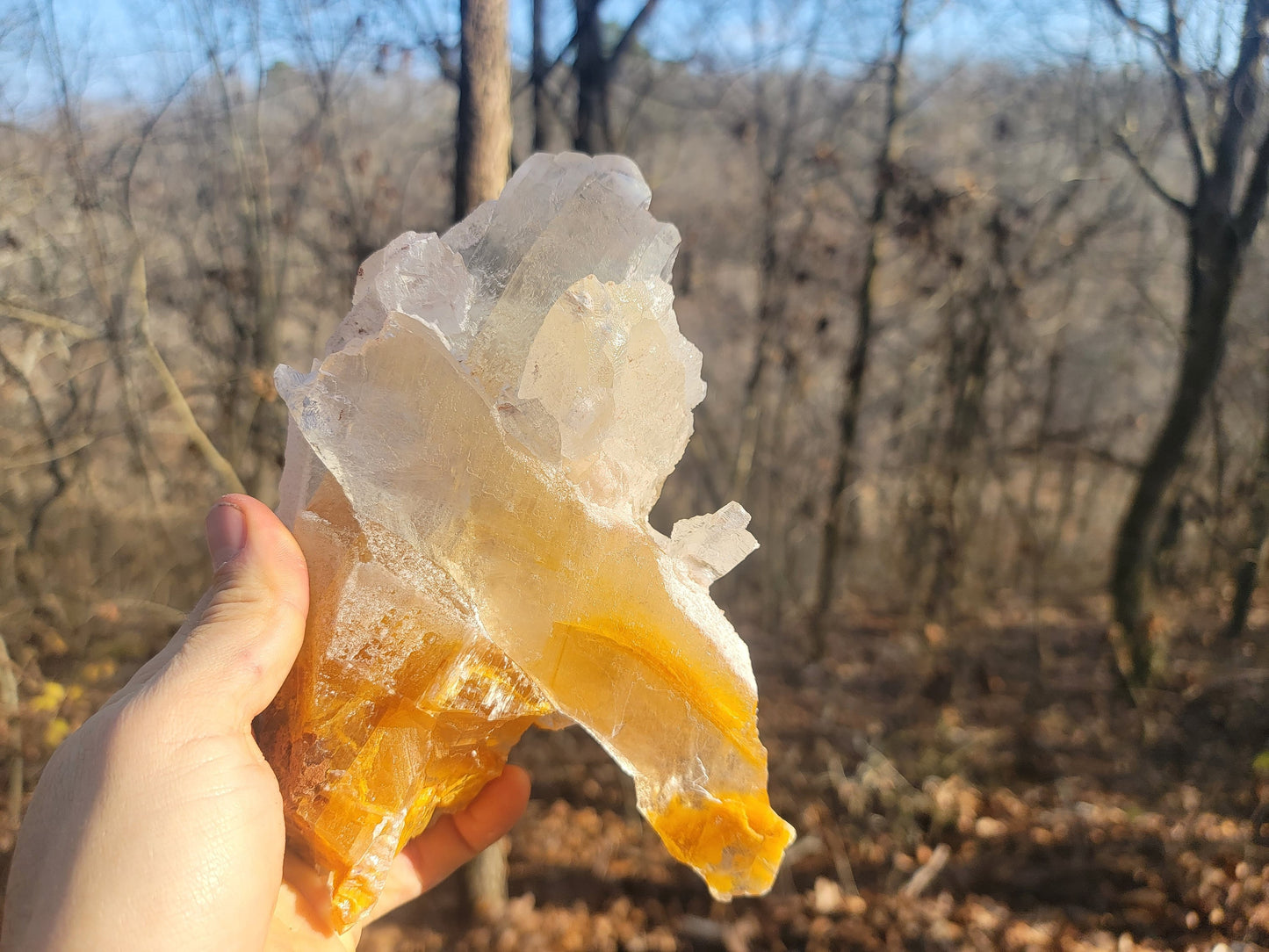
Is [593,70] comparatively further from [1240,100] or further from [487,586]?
[1240,100]

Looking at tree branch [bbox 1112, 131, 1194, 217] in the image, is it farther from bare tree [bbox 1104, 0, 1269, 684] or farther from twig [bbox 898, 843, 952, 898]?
twig [bbox 898, 843, 952, 898]

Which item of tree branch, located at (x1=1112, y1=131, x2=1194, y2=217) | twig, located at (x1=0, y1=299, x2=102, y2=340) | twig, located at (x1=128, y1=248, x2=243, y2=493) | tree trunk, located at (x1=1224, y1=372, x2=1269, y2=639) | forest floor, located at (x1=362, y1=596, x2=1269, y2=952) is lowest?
forest floor, located at (x1=362, y1=596, x2=1269, y2=952)

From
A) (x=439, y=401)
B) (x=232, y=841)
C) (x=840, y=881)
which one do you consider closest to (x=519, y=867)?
(x=840, y=881)

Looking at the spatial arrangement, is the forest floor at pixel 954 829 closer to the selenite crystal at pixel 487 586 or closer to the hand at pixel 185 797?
the selenite crystal at pixel 487 586

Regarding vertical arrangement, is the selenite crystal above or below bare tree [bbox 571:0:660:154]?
below

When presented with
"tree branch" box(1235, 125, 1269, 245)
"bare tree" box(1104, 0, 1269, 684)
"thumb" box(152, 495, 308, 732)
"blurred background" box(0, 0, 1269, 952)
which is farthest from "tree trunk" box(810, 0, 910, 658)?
"thumb" box(152, 495, 308, 732)

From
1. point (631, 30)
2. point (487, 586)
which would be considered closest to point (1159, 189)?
point (631, 30)

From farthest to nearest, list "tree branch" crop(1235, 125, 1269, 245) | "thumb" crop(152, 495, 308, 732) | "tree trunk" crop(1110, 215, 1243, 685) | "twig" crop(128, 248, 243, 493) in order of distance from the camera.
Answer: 1. "tree trunk" crop(1110, 215, 1243, 685)
2. "tree branch" crop(1235, 125, 1269, 245)
3. "twig" crop(128, 248, 243, 493)
4. "thumb" crop(152, 495, 308, 732)

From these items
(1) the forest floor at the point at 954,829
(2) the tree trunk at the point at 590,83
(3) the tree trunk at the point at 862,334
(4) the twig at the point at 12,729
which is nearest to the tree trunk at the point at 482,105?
(2) the tree trunk at the point at 590,83
